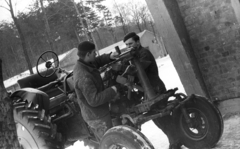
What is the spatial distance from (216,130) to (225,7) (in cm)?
231

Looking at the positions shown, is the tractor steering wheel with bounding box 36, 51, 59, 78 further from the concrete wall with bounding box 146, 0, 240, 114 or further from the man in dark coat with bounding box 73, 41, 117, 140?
the concrete wall with bounding box 146, 0, 240, 114

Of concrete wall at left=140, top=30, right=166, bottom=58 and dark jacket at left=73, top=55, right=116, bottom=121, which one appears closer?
dark jacket at left=73, top=55, right=116, bottom=121

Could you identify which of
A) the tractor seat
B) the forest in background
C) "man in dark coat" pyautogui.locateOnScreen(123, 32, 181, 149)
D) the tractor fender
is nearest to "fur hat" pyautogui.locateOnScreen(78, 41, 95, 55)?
"man in dark coat" pyautogui.locateOnScreen(123, 32, 181, 149)

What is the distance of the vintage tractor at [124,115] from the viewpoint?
3164 millimetres

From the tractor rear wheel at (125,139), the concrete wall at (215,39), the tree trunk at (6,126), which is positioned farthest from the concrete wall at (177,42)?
the tree trunk at (6,126)

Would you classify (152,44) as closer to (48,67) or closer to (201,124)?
(48,67)

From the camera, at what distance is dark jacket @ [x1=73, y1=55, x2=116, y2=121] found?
3.10 m

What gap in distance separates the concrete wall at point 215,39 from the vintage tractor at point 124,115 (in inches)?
57.6

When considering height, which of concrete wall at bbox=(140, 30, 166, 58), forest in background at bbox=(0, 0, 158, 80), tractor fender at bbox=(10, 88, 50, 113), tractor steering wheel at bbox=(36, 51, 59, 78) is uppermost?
forest in background at bbox=(0, 0, 158, 80)

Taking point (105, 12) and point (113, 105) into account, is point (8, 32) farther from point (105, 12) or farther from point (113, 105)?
point (113, 105)

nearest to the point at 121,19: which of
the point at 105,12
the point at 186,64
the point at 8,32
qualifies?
the point at 105,12

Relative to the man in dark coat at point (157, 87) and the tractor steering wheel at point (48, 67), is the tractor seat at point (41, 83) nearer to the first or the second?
the tractor steering wheel at point (48, 67)

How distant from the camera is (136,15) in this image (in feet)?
216

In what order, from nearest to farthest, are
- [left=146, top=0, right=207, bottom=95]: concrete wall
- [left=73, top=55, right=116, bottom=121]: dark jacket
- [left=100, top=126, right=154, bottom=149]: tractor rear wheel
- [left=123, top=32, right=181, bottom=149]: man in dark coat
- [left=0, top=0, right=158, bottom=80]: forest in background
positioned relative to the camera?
[left=100, top=126, right=154, bottom=149]: tractor rear wheel < [left=73, top=55, right=116, bottom=121]: dark jacket < [left=123, top=32, right=181, bottom=149]: man in dark coat < [left=146, top=0, right=207, bottom=95]: concrete wall < [left=0, top=0, right=158, bottom=80]: forest in background
